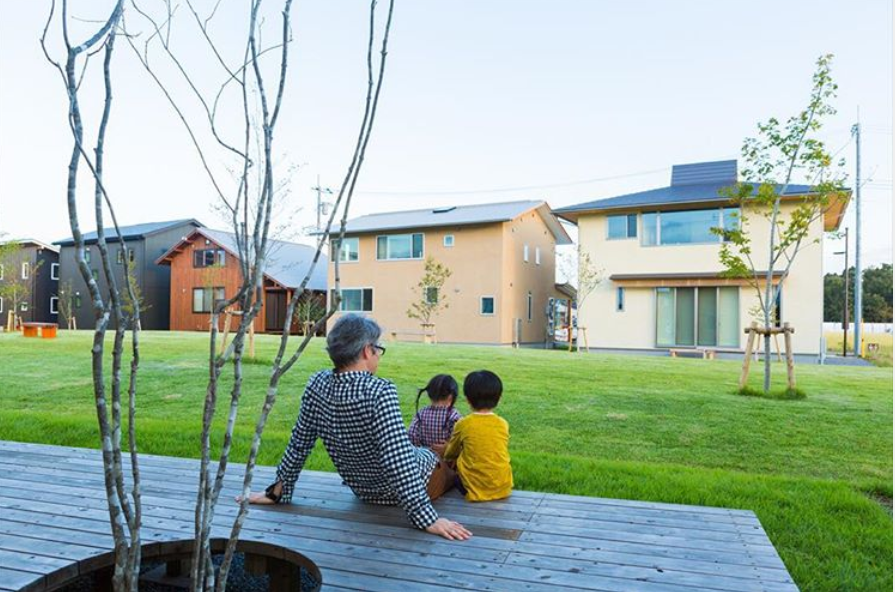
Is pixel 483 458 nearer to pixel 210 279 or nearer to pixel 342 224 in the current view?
pixel 342 224

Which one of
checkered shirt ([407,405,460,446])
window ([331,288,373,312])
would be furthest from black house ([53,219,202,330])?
checkered shirt ([407,405,460,446])

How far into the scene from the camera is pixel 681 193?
1895 cm

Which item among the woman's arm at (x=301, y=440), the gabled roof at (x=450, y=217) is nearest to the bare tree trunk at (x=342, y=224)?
the woman's arm at (x=301, y=440)

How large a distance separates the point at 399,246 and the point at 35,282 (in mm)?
21805

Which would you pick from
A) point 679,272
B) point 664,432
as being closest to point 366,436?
point 664,432

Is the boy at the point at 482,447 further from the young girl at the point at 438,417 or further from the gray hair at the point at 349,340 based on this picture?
the gray hair at the point at 349,340

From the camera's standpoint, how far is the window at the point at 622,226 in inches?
769

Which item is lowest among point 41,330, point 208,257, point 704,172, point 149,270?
point 41,330

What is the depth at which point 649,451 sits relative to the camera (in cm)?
554

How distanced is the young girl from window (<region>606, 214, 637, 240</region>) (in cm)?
1737

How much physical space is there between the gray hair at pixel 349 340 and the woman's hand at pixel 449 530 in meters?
0.66

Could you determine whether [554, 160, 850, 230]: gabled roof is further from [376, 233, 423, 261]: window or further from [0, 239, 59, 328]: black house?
[0, 239, 59, 328]: black house

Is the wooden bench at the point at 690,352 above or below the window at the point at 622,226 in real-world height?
below

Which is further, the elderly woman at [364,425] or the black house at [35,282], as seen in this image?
the black house at [35,282]
